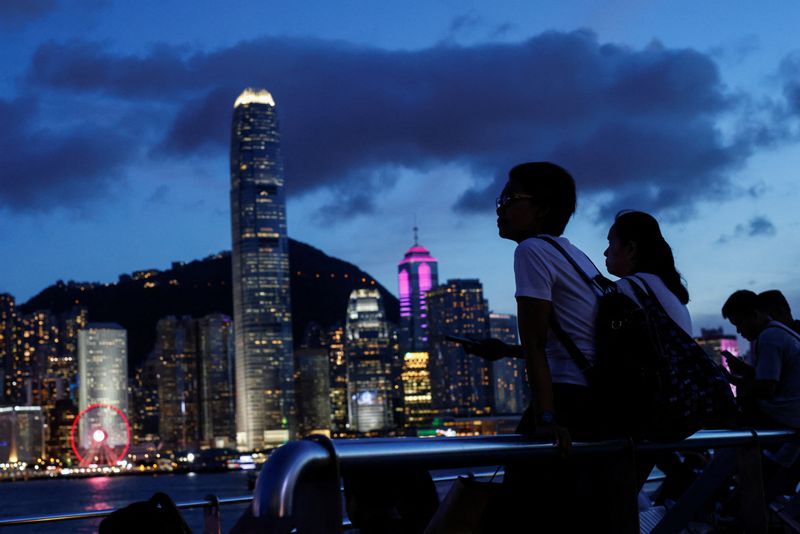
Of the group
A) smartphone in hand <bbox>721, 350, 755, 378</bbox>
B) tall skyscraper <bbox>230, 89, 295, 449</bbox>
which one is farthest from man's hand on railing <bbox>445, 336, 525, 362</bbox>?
tall skyscraper <bbox>230, 89, 295, 449</bbox>

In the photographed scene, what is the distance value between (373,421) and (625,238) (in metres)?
183

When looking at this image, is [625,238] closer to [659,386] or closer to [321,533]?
[659,386]

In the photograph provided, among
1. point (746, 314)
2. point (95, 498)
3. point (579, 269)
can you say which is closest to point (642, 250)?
point (579, 269)

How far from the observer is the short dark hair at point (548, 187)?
10.3 feet

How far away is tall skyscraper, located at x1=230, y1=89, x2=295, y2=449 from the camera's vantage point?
182000 millimetres

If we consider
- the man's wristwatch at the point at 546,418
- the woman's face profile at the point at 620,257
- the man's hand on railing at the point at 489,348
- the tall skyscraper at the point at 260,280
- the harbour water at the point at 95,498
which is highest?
the tall skyscraper at the point at 260,280

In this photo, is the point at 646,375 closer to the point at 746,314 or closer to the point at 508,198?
the point at 508,198

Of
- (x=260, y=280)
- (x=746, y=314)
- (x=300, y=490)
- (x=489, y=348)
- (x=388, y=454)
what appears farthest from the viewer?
(x=260, y=280)

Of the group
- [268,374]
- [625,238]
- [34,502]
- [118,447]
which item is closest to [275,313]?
[268,374]

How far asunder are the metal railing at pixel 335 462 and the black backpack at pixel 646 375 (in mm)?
135

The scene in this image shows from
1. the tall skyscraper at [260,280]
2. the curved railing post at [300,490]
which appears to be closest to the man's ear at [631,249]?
the curved railing post at [300,490]

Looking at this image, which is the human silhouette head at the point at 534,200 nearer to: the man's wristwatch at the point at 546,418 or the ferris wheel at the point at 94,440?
the man's wristwatch at the point at 546,418

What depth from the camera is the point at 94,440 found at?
15538 cm

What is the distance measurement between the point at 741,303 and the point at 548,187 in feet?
8.57
